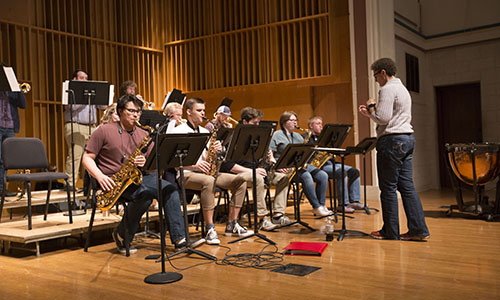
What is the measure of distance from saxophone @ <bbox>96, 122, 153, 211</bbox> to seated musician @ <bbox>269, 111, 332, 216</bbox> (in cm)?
191

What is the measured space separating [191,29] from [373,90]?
11.9 feet

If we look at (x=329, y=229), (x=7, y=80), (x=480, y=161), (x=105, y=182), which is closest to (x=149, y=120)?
(x=105, y=182)

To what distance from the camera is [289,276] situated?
2992 mm

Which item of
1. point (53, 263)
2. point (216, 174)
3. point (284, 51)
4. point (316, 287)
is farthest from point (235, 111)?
point (316, 287)

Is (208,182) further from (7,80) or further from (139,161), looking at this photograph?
(7,80)

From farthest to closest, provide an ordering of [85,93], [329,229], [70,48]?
[70,48]
[85,93]
[329,229]

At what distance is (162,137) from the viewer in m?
3.12

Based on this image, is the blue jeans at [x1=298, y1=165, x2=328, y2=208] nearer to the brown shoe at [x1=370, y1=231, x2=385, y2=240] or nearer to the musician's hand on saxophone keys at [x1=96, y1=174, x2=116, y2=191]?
the brown shoe at [x1=370, y1=231, x2=385, y2=240]

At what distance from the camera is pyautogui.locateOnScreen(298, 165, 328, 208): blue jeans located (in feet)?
17.1

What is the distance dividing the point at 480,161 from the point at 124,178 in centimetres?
365

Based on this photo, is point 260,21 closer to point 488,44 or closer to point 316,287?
point 488,44

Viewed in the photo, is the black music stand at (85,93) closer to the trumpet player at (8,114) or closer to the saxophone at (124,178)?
the trumpet player at (8,114)

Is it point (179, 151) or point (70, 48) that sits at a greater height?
point (70, 48)

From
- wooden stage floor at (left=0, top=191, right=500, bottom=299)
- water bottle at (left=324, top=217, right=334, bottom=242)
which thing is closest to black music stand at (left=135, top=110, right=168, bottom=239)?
wooden stage floor at (left=0, top=191, right=500, bottom=299)
